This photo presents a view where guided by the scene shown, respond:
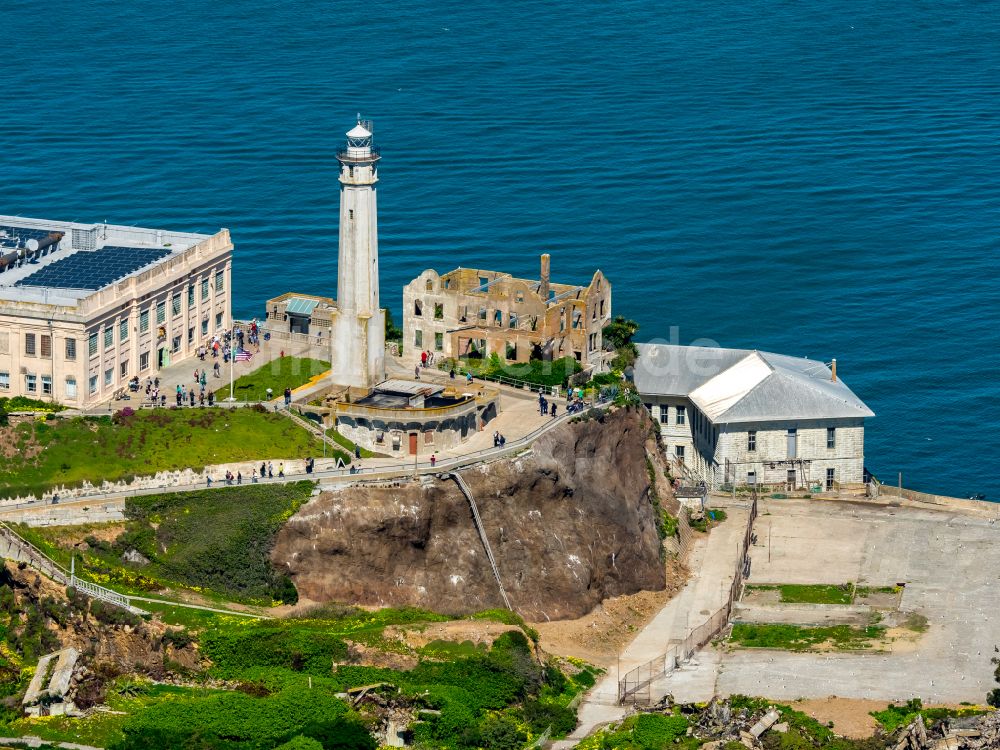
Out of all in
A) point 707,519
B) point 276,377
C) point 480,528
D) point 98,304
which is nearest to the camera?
point 480,528

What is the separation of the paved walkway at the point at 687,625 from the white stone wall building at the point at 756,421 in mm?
4851

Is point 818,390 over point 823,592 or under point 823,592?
over

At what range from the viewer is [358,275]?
561 ft

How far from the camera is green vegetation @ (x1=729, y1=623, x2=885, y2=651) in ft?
528

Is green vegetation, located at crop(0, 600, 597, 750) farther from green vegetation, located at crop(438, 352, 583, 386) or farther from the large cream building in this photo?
green vegetation, located at crop(438, 352, 583, 386)

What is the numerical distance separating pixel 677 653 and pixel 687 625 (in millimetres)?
6700

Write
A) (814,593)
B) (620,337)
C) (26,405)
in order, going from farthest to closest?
1. (620,337)
2. (814,593)
3. (26,405)

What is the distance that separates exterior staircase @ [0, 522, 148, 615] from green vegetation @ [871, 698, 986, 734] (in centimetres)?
4499

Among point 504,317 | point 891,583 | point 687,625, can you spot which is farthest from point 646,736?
point 504,317

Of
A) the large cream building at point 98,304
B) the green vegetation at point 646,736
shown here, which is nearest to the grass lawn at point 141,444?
the large cream building at point 98,304

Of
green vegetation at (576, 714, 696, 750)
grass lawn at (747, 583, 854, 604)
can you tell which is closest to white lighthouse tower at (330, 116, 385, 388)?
grass lawn at (747, 583, 854, 604)

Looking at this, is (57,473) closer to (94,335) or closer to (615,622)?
(94,335)

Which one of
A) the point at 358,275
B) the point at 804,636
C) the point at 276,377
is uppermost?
the point at 358,275

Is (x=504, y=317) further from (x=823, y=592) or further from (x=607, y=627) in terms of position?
(x=823, y=592)
